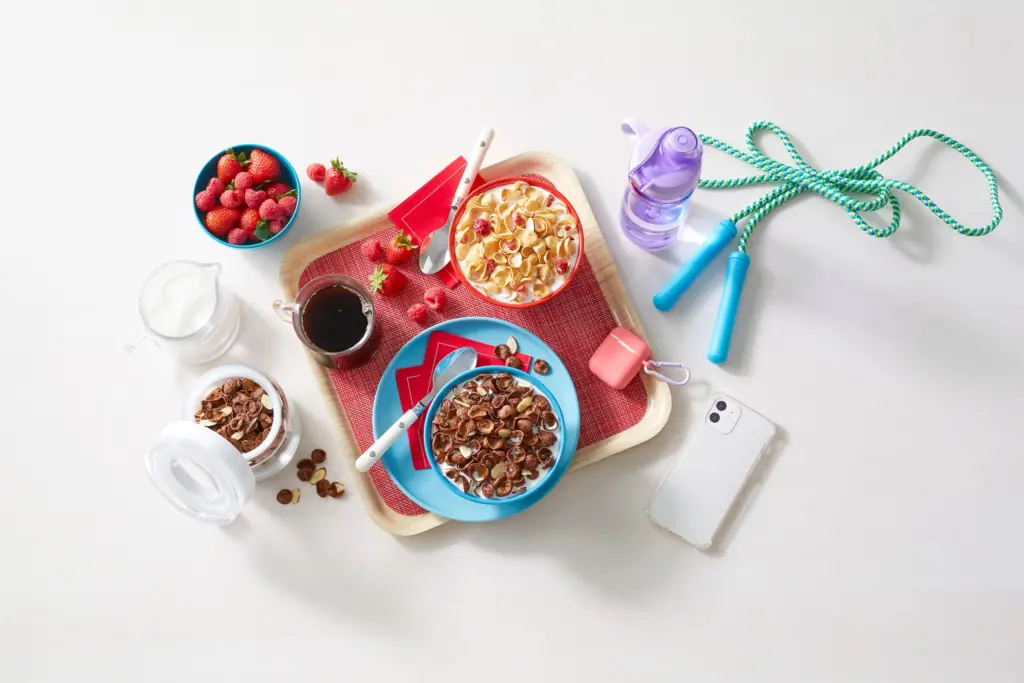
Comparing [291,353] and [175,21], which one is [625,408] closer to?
[291,353]

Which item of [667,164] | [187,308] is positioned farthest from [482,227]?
[187,308]

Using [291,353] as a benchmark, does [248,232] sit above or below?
above

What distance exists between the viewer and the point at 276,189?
3.72 ft

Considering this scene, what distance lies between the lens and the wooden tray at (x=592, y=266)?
1120mm

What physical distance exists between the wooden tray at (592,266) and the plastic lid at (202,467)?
→ 193 mm

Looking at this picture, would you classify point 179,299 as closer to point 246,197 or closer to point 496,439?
point 246,197

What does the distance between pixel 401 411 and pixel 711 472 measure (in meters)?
0.51

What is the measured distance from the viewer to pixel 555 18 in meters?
1.21

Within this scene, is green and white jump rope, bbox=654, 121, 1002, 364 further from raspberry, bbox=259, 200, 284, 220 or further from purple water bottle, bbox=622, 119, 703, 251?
raspberry, bbox=259, 200, 284, 220

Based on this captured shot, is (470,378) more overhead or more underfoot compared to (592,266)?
more underfoot

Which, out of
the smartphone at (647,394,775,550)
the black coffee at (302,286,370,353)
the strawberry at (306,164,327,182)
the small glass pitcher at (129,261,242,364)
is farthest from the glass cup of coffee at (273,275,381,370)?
the smartphone at (647,394,775,550)

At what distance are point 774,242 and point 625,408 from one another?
38cm

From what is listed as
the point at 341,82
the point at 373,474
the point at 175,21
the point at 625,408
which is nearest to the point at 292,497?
the point at 373,474

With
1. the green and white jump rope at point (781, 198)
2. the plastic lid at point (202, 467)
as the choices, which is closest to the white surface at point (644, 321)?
the green and white jump rope at point (781, 198)
